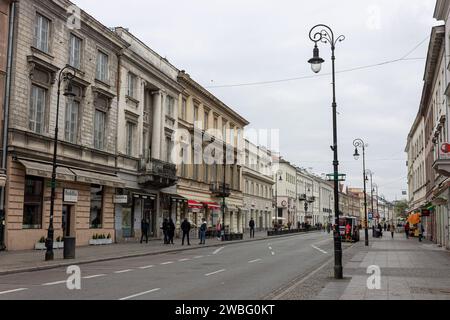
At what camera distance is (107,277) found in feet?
51.8

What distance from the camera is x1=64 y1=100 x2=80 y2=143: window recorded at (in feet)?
98.5

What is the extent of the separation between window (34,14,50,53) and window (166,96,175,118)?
17167 millimetres

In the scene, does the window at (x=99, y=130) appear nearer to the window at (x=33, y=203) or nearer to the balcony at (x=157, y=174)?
the balcony at (x=157, y=174)

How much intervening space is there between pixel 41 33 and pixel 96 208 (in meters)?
11.1

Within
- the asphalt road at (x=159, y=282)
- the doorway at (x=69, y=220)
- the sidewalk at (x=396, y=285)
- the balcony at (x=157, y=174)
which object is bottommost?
the asphalt road at (x=159, y=282)

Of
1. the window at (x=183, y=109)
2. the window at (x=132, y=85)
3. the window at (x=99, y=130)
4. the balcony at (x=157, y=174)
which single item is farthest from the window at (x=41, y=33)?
the window at (x=183, y=109)

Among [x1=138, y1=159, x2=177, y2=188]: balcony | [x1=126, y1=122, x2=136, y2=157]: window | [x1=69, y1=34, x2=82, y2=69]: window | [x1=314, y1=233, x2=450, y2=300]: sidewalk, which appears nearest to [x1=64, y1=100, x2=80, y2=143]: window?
[x1=69, y1=34, x2=82, y2=69]: window

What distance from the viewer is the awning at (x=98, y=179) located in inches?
1171

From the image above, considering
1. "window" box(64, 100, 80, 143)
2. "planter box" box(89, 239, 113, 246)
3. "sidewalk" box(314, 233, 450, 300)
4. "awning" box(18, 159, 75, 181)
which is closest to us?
"sidewalk" box(314, 233, 450, 300)

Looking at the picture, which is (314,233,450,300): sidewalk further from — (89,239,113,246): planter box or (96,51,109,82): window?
(96,51,109,82): window

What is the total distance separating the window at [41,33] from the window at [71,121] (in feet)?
11.9

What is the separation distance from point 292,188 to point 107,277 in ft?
300

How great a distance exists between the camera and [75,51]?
31016 mm
